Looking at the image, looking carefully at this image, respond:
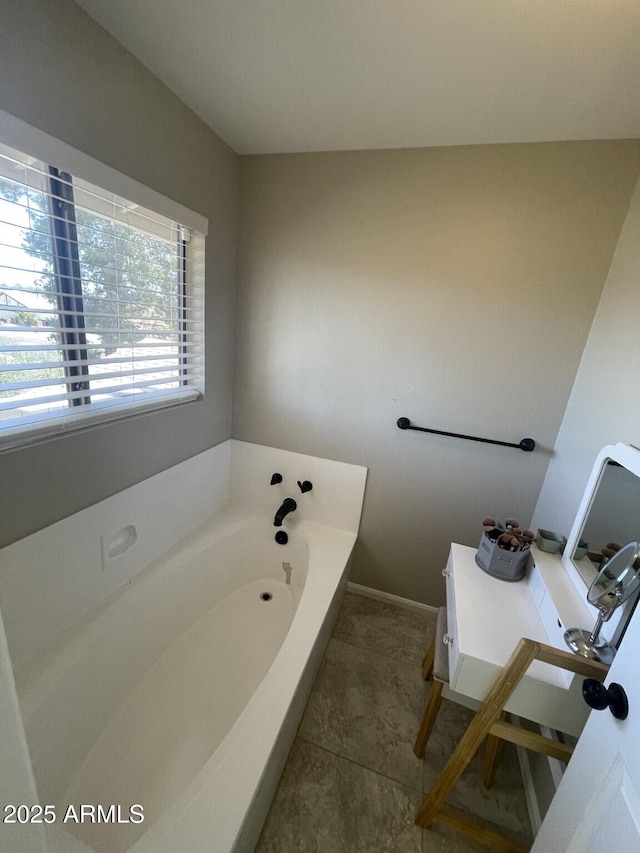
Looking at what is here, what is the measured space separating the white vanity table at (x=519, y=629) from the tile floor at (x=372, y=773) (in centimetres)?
33

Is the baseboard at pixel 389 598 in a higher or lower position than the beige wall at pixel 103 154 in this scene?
lower

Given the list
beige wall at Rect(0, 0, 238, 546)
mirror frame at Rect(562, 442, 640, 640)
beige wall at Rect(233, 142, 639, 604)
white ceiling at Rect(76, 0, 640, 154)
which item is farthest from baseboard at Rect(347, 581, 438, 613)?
white ceiling at Rect(76, 0, 640, 154)

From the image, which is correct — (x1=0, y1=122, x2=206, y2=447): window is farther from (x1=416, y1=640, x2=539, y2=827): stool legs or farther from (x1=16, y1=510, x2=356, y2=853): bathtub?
(x1=416, y1=640, x2=539, y2=827): stool legs

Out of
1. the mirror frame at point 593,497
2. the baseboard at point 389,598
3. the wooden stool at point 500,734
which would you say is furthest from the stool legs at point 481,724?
the baseboard at point 389,598

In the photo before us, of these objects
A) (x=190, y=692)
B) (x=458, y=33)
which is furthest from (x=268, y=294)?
(x=190, y=692)

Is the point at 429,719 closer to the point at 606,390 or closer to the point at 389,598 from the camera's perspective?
the point at 389,598

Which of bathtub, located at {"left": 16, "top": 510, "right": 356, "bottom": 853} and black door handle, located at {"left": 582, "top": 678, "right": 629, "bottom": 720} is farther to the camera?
bathtub, located at {"left": 16, "top": 510, "right": 356, "bottom": 853}

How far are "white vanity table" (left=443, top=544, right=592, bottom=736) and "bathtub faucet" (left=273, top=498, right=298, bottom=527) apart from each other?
0.95m

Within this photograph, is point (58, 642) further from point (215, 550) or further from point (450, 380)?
point (450, 380)

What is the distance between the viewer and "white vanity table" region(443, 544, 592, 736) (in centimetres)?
93

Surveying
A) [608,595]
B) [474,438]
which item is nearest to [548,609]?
[608,595]

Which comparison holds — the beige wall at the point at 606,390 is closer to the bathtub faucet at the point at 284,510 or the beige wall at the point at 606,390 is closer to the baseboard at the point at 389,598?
the baseboard at the point at 389,598

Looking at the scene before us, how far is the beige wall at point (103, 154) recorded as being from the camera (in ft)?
2.97

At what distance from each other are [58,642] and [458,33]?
2305 millimetres
